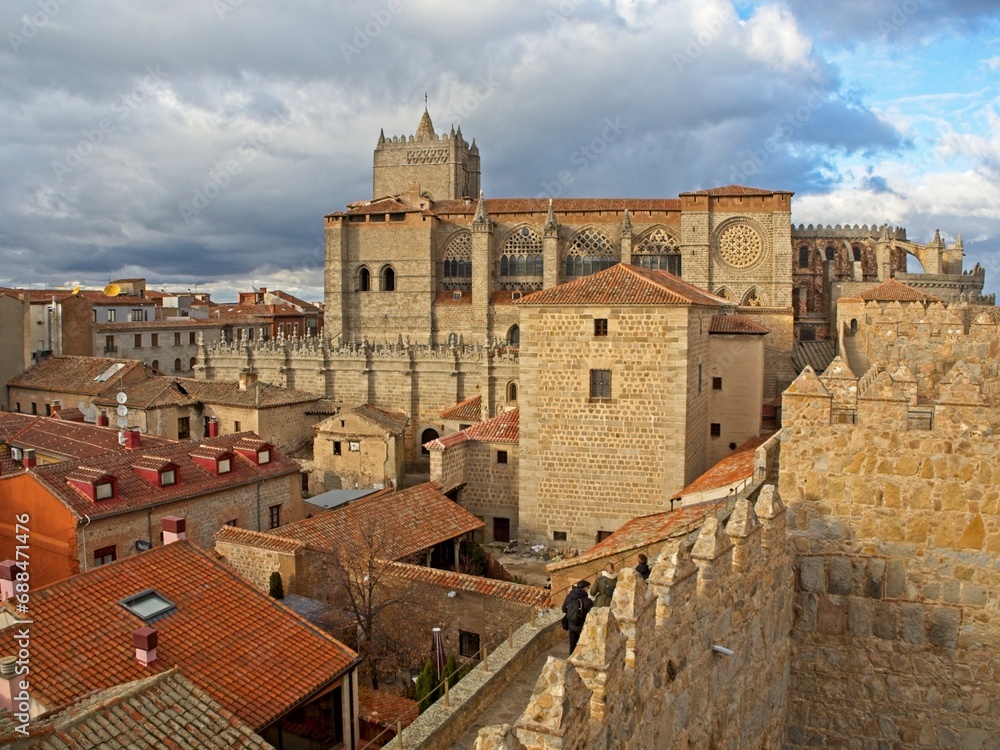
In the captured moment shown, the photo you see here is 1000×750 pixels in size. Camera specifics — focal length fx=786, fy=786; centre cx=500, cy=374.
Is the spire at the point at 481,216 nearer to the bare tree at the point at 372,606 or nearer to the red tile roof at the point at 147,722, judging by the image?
the bare tree at the point at 372,606

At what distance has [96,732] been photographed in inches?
279

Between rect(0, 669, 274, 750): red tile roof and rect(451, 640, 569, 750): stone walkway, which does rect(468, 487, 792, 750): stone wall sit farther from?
rect(0, 669, 274, 750): red tile roof

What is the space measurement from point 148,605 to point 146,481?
26.8 ft

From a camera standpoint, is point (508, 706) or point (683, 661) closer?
point (683, 661)

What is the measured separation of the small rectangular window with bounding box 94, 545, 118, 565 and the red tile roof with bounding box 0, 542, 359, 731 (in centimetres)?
561

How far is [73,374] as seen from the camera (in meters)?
36.3

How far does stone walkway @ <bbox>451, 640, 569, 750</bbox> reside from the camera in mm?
7324

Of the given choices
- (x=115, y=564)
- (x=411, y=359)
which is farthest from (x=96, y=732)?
(x=411, y=359)

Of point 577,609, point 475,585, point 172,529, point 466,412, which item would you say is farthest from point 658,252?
point 577,609

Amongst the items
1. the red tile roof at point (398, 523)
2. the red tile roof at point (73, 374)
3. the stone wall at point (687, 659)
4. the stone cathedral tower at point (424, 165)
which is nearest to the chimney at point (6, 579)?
the red tile roof at point (398, 523)

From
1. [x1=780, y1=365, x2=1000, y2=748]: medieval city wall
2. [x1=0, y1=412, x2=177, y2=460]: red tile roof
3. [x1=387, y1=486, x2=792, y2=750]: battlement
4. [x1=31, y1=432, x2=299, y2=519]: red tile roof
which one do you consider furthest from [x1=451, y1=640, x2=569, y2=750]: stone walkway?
[x1=0, y1=412, x2=177, y2=460]: red tile roof

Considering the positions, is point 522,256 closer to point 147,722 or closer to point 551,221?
point 551,221

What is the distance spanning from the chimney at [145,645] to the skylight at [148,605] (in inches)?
28.4

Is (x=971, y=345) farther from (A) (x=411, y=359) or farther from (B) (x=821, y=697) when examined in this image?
(A) (x=411, y=359)
